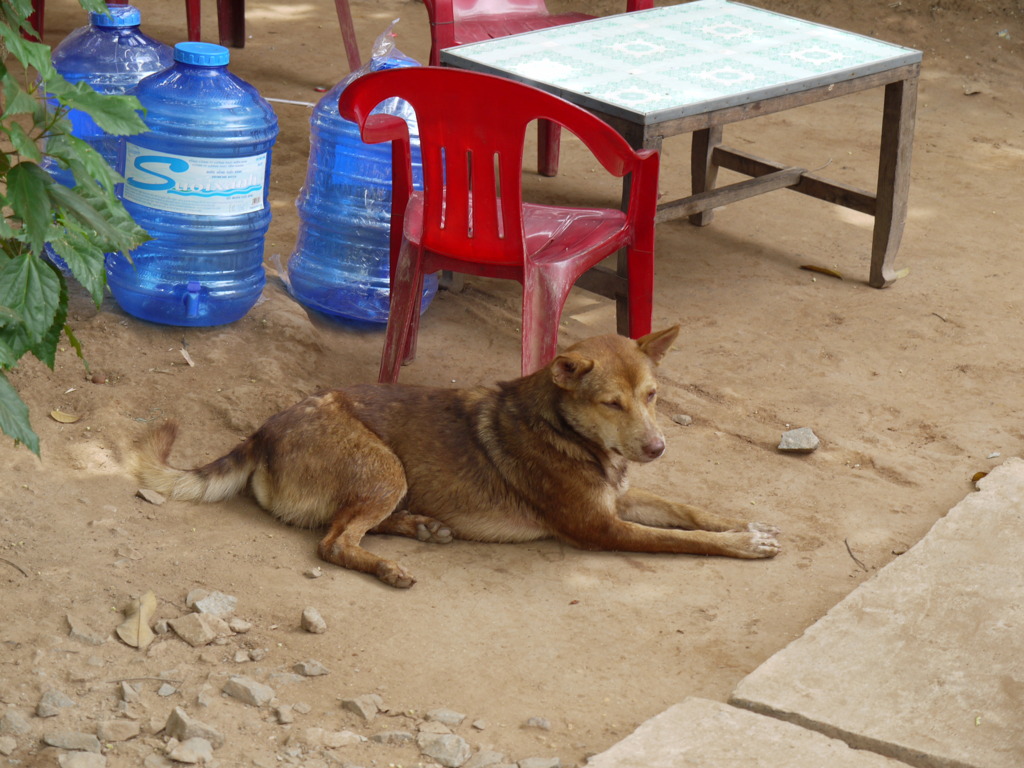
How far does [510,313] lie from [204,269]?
1579 mm

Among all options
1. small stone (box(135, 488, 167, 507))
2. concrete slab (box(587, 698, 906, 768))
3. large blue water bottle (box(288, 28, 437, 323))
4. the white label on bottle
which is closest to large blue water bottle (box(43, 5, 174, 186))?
the white label on bottle

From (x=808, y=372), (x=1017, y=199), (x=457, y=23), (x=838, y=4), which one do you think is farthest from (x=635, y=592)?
(x=838, y=4)

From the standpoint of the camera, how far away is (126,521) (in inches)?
158

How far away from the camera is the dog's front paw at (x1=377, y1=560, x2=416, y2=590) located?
12.6 ft

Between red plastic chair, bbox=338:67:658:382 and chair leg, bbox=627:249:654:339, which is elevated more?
red plastic chair, bbox=338:67:658:382

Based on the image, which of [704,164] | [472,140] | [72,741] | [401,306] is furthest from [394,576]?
[704,164]

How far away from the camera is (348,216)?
5.74 metres

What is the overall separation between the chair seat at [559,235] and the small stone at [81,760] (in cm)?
249

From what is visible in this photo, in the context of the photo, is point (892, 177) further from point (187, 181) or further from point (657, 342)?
point (187, 181)

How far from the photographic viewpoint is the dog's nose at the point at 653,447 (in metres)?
3.97

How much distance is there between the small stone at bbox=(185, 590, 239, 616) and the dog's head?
51.0 inches

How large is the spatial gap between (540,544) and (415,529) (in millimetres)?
452

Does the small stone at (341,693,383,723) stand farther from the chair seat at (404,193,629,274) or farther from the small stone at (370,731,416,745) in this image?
the chair seat at (404,193,629,274)

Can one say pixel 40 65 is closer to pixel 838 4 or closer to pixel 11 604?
pixel 11 604
